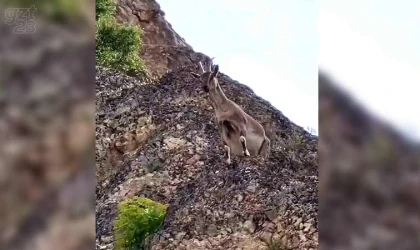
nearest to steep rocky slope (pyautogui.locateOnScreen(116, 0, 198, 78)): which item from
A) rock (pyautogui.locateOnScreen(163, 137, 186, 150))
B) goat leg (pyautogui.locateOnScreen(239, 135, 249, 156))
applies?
rock (pyautogui.locateOnScreen(163, 137, 186, 150))

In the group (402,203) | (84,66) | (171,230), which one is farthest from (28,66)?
(171,230)

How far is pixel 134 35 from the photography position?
4.03m

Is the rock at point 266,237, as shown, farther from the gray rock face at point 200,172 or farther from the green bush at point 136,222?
the green bush at point 136,222

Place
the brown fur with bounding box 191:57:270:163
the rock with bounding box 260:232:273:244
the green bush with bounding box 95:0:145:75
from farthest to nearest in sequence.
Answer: the green bush with bounding box 95:0:145:75
the brown fur with bounding box 191:57:270:163
the rock with bounding box 260:232:273:244

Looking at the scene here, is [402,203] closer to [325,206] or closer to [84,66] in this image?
[325,206]

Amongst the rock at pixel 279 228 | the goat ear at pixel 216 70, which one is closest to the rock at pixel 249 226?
the rock at pixel 279 228

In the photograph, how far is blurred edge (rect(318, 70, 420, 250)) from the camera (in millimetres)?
1069

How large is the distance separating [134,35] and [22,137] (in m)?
3.10

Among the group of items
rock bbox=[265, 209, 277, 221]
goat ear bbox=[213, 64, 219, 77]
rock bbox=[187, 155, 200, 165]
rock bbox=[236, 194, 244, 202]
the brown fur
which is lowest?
rock bbox=[265, 209, 277, 221]

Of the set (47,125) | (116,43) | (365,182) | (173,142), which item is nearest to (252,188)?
(173,142)

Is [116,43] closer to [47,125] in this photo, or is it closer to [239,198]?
[239,198]

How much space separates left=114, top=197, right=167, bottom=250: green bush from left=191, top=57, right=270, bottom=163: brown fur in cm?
59

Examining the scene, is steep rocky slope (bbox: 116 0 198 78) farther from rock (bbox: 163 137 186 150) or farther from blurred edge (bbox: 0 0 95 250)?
blurred edge (bbox: 0 0 95 250)

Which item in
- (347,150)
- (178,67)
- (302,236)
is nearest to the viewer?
(347,150)
